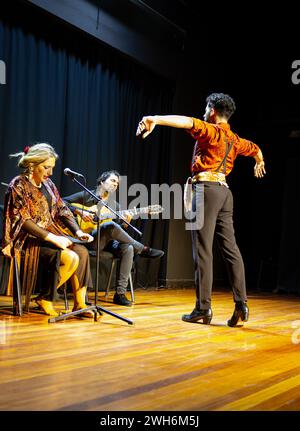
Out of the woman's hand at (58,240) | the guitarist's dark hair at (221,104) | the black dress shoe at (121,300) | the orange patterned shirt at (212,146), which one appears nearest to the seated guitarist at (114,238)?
the black dress shoe at (121,300)

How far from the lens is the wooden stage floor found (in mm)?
1566

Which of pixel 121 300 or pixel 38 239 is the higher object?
pixel 38 239

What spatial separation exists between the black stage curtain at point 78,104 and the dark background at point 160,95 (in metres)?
0.01

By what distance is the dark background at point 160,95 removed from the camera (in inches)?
190

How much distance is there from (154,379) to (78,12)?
4.29 metres

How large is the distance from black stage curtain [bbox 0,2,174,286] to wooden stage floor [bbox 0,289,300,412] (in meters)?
2.15

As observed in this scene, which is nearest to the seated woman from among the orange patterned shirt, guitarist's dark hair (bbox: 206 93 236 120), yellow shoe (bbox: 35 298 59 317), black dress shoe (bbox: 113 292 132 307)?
yellow shoe (bbox: 35 298 59 317)

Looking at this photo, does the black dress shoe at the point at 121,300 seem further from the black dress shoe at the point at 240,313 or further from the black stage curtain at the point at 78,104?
the black stage curtain at the point at 78,104

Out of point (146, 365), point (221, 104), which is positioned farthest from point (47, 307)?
point (221, 104)

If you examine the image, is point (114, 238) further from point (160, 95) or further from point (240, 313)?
point (160, 95)

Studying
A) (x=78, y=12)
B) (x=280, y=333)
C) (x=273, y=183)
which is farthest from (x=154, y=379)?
(x=273, y=183)

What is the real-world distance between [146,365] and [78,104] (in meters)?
3.80

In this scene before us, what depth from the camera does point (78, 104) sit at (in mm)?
5324
